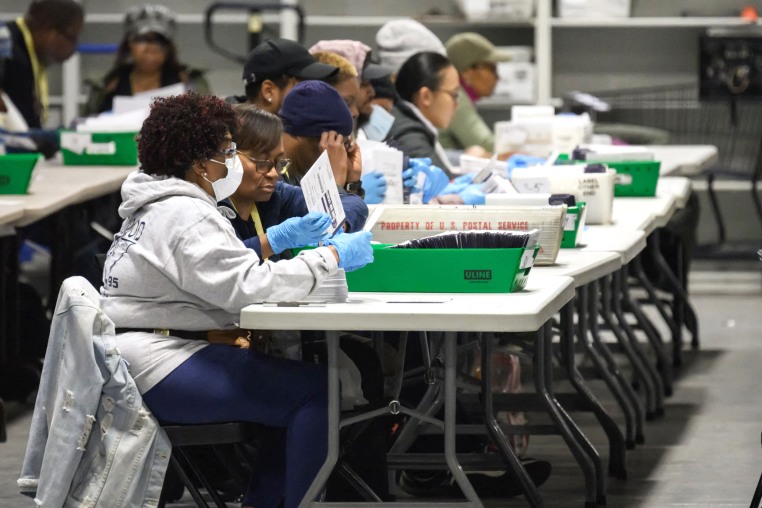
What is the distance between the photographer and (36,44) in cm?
677

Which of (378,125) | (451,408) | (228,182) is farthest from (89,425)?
(378,125)

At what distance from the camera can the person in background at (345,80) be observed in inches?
174

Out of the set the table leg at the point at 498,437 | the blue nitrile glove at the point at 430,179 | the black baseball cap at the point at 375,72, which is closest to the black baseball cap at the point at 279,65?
the blue nitrile glove at the point at 430,179

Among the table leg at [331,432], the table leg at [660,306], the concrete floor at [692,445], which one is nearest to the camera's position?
the table leg at [331,432]

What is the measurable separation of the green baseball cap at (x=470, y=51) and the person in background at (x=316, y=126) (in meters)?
3.45

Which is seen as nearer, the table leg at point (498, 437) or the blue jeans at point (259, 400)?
the blue jeans at point (259, 400)

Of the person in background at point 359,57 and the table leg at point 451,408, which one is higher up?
the person in background at point 359,57

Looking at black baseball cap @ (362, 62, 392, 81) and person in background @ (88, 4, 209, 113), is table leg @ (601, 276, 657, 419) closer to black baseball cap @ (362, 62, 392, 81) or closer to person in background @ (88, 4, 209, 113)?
black baseball cap @ (362, 62, 392, 81)

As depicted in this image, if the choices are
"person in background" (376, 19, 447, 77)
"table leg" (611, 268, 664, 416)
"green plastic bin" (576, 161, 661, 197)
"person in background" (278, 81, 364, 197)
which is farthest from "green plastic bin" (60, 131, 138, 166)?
"person in background" (278, 81, 364, 197)

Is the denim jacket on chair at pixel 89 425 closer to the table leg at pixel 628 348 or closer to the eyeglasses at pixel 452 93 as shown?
the table leg at pixel 628 348

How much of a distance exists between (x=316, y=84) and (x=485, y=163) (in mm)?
1289

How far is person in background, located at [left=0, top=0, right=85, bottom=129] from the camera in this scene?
6.71 metres

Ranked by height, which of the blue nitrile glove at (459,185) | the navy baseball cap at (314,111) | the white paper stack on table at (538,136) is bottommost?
the white paper stack on table at (538,136)

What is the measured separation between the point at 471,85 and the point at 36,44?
6.97ft
